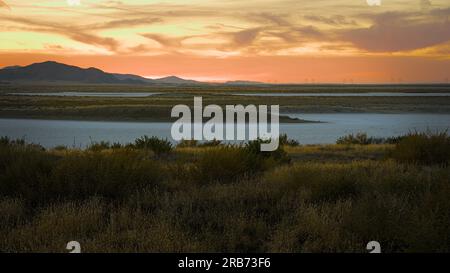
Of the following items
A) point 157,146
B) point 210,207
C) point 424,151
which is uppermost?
point 424,151

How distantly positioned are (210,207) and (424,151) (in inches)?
317

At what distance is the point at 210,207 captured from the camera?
755 centimetres

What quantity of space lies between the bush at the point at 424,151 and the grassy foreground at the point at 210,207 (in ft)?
9.82

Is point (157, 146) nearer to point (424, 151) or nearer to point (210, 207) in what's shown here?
point (424, 151)

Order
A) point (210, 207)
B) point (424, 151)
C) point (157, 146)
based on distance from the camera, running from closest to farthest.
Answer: point (210, 207) < point (424, 151) < point (157, 146)

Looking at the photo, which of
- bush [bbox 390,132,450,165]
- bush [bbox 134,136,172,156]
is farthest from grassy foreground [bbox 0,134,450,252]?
bush [bbox 134,136,172,156]

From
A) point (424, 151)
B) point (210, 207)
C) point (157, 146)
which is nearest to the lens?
point (210, 207)

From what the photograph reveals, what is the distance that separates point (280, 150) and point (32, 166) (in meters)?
7.53

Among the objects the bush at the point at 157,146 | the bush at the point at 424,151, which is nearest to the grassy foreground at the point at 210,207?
the bush at the point at 424,151

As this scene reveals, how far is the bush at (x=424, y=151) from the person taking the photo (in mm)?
13102

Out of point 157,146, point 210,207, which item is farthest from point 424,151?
point 157,146

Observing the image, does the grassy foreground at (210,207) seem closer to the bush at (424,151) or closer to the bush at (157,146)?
the bush at (424,151)
